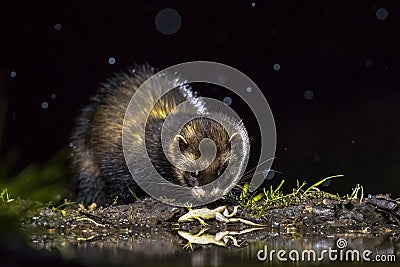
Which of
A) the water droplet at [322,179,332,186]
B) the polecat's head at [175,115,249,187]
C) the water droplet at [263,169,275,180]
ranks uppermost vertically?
the polecat's head at [175,115,249,187]

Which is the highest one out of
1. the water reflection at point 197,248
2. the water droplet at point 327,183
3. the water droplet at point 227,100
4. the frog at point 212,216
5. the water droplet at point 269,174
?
the water droplet at point 227,100

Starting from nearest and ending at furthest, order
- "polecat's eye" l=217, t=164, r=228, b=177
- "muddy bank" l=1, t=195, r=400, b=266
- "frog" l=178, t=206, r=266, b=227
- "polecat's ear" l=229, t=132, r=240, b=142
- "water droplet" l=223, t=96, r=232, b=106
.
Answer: "muddy bank" l=1, t=195, r=400, b=266
"frog" l=178, t=206, r=266, b=227
"polecat's eye" l=217, t=164, r=228, b=177
"polecat's ear" l=229, t=132, r=240, b=142
"water droplet" l=223, t=96, r=232, b=106

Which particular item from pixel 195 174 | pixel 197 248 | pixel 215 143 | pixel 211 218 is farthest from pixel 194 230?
pixel 215 143

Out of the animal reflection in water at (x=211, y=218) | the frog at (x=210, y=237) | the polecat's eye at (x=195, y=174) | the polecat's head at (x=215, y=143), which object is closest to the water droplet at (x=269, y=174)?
the polecat's head at (x=215, y=143)

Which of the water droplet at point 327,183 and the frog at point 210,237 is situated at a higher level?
the water droplet at point 327,183

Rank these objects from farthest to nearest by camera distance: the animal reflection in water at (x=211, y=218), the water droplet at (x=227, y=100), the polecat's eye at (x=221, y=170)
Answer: the water droplet at (x=227, y=100) < the polecat's eye at (x=221, y=170) < the animal reflection in water at (x=211, y=218)

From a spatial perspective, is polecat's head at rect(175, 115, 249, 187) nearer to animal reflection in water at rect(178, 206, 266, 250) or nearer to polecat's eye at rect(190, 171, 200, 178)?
polecat's eye at rect(190, 171, 200, 178)

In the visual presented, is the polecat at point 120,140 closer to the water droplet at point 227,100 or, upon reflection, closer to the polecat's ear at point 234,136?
the polecat's ear at point 234,136

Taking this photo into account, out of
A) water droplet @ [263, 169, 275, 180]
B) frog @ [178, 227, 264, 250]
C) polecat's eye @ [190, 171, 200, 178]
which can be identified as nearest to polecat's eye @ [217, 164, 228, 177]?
polecat's eye @ [190, 171, 200, 178]
